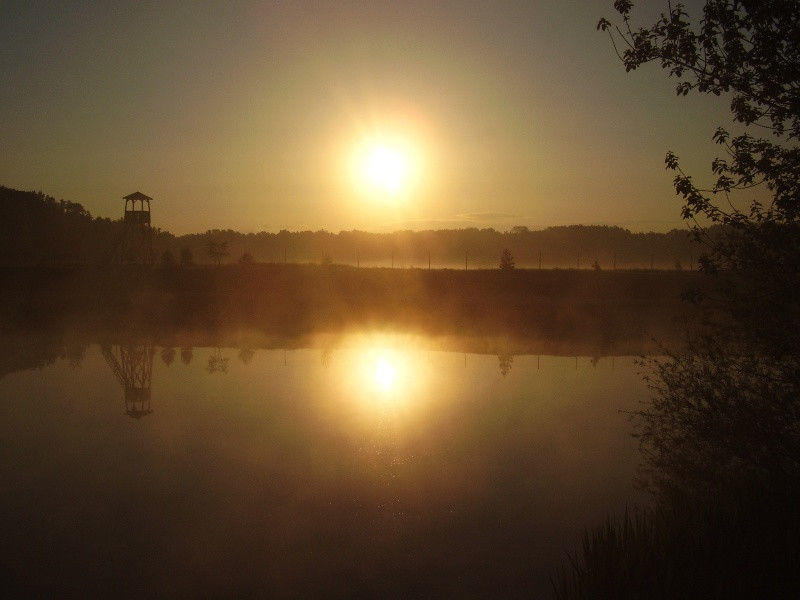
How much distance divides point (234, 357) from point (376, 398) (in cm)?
1076

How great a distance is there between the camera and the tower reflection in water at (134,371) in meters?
20.0

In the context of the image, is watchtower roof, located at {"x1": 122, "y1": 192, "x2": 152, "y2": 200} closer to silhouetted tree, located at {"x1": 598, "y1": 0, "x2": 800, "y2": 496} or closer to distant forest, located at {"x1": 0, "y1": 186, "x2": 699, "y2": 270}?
distant forest, located at {"x1": 0, "y1": 186, "x2": 699, "y2": 270}

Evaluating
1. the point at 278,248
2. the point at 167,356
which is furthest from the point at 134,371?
the point at 278,248

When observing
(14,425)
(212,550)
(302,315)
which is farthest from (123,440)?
(302,315)

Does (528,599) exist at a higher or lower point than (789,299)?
lower

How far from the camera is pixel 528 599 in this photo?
881cm

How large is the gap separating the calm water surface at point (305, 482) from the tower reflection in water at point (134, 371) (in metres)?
0.18

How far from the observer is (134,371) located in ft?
84.6

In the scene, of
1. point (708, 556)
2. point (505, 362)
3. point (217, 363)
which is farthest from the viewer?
point (505, 362)

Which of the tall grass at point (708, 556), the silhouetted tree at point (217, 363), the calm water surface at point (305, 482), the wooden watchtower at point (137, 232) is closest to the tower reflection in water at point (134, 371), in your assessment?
the calm water surface at point (305, 482)

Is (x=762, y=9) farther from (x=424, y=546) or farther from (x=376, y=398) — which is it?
(x=376, y=398)

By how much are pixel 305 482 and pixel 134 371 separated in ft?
51.0

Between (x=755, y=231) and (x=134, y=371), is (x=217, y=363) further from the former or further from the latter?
(x=755, y=231)

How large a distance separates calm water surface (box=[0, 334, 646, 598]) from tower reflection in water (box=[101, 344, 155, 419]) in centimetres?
18
